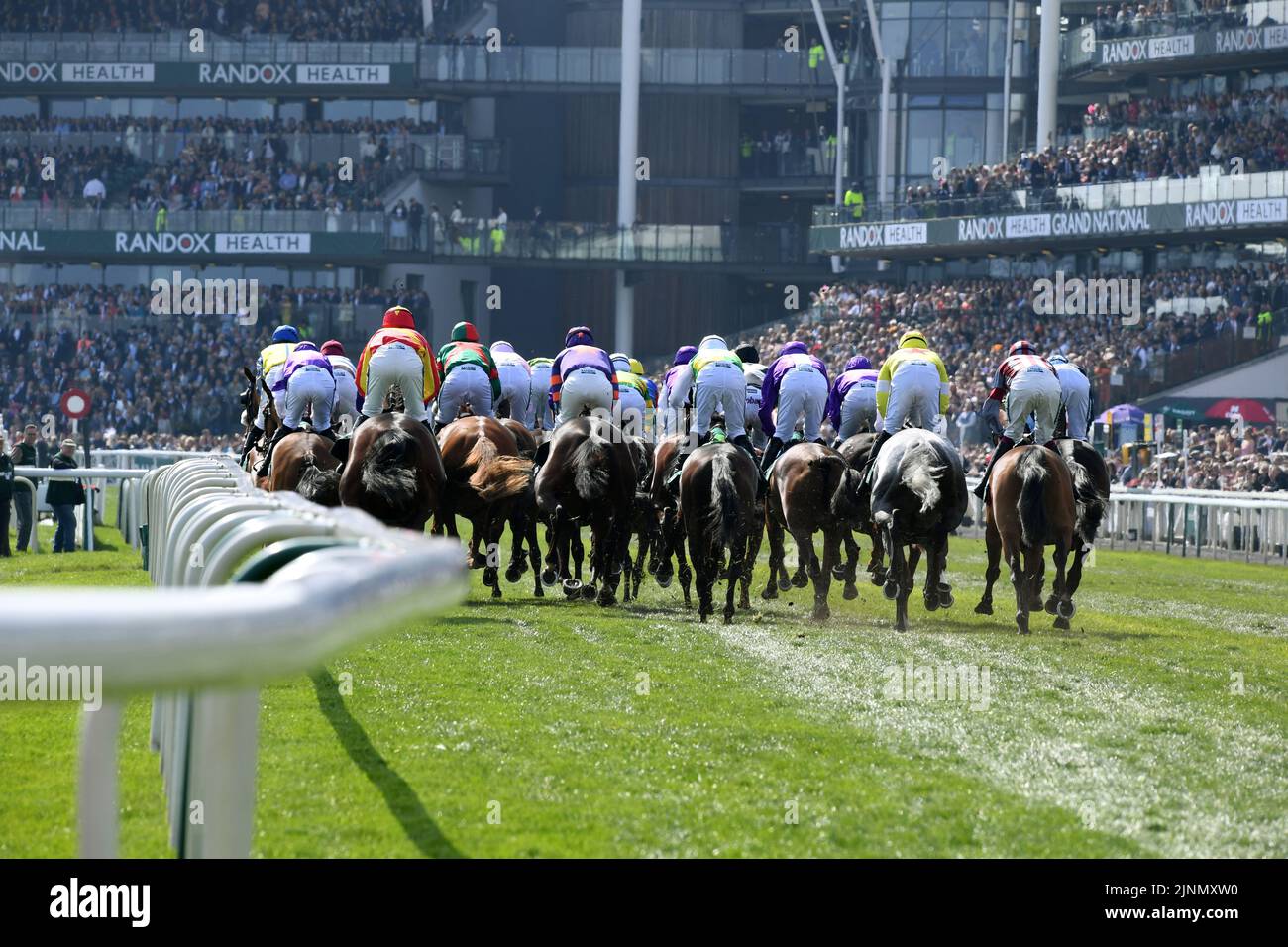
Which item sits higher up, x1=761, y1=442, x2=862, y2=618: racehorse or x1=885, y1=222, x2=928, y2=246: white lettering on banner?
x1=885, y1=222, x2=928, y2=246: white lettering on banner

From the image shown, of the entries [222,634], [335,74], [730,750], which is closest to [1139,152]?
[335,74]

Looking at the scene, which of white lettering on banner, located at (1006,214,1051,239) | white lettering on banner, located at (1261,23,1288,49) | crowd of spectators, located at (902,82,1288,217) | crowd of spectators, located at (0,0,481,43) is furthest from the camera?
crowd of spectators, located at (0,0,481,43)

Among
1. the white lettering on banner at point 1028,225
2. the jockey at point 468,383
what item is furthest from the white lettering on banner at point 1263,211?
the jockey at point 468,383

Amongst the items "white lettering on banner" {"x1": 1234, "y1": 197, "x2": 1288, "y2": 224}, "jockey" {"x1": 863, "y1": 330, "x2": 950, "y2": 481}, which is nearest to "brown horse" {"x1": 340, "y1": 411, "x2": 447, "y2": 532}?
"jockey" {"x1": 863, "y1": 330, "x2": 950, "y2": 481}

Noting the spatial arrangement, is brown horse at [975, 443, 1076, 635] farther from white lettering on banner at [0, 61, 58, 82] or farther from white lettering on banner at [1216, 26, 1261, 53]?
white lettering on banner at [0, 61, 58, 82]

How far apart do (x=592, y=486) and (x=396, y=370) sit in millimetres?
1619

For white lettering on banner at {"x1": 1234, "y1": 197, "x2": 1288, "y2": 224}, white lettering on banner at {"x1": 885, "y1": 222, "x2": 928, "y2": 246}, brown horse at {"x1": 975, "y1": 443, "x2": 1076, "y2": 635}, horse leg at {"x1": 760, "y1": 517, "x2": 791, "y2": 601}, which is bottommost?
horse leg at {"x1": 760, "y1": 517, "x2": 791, "y2": 601}

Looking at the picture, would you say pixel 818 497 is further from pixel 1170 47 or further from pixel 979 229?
pixel 1170 47

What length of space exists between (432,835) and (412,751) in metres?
1.58

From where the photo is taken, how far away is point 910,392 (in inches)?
539

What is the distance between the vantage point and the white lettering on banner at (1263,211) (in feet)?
119

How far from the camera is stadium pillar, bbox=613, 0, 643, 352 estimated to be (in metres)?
48.5

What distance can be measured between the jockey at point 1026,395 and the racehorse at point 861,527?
876 millimetres

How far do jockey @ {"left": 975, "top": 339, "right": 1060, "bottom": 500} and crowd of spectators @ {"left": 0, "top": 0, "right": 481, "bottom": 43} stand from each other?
38851mm
